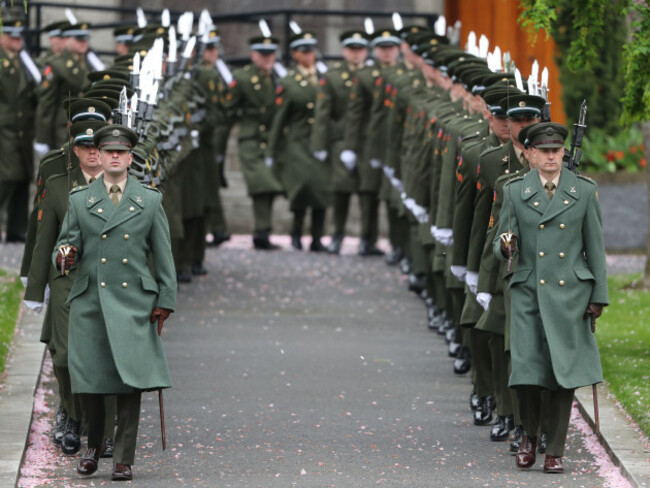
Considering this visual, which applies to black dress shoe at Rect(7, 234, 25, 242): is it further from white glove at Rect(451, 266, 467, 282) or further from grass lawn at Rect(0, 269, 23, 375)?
white glove at Rect(451, 266, 467, 282)

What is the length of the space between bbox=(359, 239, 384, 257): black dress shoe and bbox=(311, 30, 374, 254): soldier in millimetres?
11

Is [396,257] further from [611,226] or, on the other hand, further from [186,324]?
[186,324]

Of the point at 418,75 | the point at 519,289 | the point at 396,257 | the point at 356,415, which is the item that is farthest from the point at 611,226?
the point at 519,289

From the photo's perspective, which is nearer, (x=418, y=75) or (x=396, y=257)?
(x=418, y=75)

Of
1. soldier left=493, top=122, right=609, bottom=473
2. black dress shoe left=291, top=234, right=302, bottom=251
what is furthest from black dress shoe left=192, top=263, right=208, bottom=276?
soldier left=493, top=122, right=609, bottom=473

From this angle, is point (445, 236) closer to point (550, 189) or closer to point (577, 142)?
point (577, 142)

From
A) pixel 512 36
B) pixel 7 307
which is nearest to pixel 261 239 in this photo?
pixel 7 307

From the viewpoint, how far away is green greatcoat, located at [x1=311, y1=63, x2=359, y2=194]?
20797 mm

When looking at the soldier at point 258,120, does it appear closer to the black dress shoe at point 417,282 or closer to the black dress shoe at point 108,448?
the black dress shoe at point 417,282

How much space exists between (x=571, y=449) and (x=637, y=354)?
2.84m

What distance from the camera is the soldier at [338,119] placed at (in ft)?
68.2

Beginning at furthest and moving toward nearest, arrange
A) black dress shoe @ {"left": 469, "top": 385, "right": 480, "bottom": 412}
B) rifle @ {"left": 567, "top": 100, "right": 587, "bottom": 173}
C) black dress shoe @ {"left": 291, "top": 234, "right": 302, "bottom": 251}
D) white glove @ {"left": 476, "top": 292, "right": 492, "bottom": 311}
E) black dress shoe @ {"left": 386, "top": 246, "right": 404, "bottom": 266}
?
black dress shoe @ {"left": 291, "top": 234, "right": 302, "bottom": 251} < black dress shoe @ {"left": 386, "top": 246, "right": 404, "bottom": 266} < black dress shoe @ {"left": 469, "top": 385, "right": 480, "bottom": 412} < white glove @ {"left": 476, "top": 292, "right": 492, "bottom": 311} < rifle @ {"left": 567, "top": 100, "right": 587, "bottom": 173}

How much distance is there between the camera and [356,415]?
12047mm

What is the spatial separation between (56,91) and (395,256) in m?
3.89
